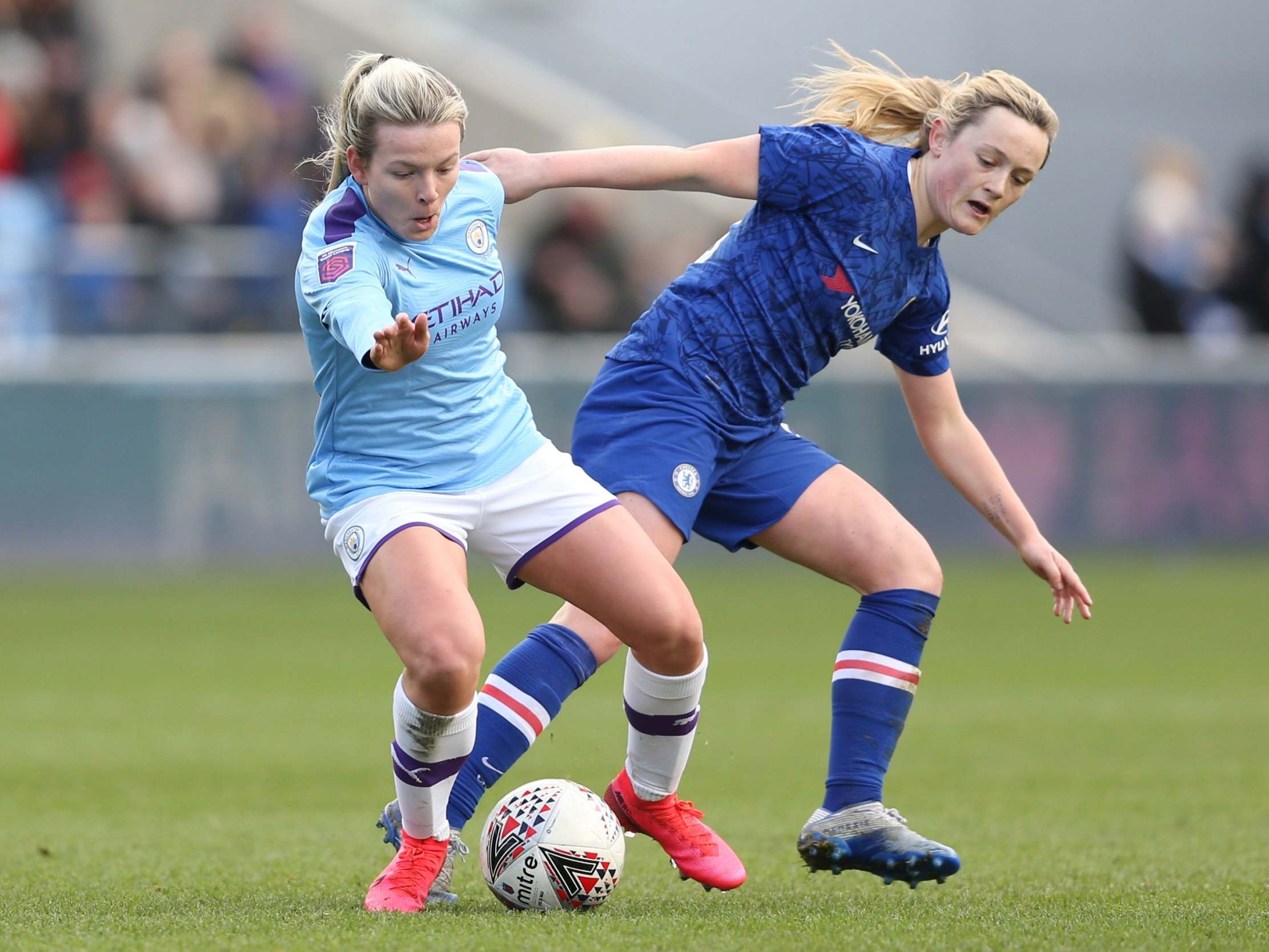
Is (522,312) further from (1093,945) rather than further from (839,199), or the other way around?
(1093,945)

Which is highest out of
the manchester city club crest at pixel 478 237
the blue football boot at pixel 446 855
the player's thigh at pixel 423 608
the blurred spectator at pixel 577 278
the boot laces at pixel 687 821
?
the manchester city club crest at pixel 478 237

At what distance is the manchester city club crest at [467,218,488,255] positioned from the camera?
14.2ft

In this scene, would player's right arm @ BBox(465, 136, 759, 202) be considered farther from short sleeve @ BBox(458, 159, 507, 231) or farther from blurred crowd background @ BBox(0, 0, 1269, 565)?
blurred crowd background @ BBox(0, 0, 1269, 565)

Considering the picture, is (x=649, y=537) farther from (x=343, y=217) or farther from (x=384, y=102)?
(x=384, y=102)

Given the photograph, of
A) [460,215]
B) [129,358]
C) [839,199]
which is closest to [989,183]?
[839,199]

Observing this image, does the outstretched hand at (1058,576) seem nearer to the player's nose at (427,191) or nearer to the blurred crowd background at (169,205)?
the player's nose at (427,191)

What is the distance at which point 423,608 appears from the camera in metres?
4.09

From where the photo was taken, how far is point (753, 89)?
797 inches

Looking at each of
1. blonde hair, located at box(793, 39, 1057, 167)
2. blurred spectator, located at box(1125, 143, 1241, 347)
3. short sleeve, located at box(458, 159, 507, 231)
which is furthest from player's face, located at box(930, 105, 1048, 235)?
blurred spectator, located at box(1125, 143, 1241, 347)

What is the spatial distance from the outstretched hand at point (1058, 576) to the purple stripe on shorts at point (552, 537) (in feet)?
3.84

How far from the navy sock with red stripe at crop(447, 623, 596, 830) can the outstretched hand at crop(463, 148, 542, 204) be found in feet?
3.69

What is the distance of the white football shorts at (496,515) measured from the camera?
422 centimetres

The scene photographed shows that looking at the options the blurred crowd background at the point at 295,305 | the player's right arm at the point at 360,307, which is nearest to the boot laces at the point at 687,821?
the player's right arm at the point at 360,307

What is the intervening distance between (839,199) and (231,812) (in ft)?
9.41
